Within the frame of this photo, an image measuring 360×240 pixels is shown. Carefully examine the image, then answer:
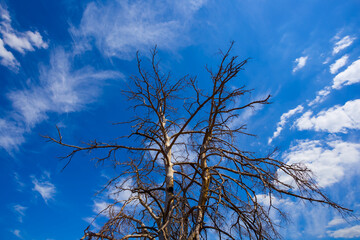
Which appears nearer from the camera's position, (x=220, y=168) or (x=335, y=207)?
(x=335, y=207)

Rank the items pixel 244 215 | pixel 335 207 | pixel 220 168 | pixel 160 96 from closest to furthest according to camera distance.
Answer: pixel 244 215 < pixel 335 207 < pixel 220 168 < pixel 160 96

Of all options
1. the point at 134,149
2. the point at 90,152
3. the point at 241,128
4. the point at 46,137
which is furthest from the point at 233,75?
the point at 46,137

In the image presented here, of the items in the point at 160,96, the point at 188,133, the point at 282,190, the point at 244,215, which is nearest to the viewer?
the point at 244,215

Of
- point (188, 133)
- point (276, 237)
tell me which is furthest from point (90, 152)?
point (276, 237)

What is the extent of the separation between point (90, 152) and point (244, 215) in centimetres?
310

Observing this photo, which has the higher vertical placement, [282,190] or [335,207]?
[282,190]

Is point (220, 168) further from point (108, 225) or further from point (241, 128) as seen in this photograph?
point (108, 225)

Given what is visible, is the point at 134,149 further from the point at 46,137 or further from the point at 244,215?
the point at 244,215

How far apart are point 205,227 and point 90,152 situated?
2.63m

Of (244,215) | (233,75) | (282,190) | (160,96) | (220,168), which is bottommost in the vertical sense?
(244,215)

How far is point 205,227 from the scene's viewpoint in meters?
4.03

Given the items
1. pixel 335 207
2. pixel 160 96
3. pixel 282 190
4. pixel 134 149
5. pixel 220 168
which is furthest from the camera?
pixel 160 96

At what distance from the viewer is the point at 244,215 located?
3.56m

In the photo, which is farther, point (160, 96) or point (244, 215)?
point (160, 96)
